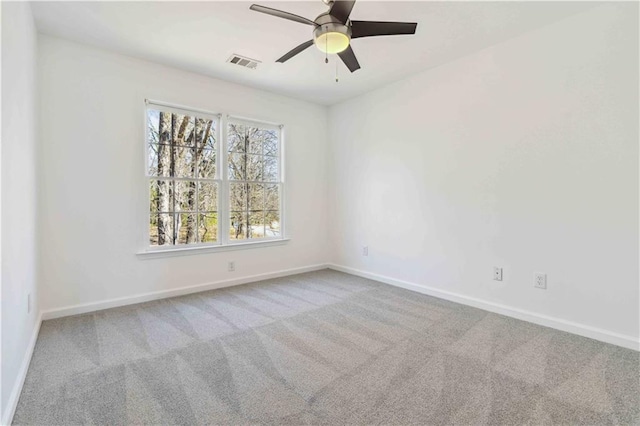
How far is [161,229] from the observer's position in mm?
3646

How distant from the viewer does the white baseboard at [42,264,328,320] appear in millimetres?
3037

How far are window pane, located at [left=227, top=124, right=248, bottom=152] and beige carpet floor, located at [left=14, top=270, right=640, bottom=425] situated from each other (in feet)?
6.97

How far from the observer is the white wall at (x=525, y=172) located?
249cm

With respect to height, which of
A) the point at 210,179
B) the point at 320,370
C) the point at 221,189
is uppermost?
the point at 210,179

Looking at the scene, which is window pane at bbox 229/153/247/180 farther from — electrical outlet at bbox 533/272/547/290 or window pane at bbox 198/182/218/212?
electrical outlet at bbox 533/272/547/290

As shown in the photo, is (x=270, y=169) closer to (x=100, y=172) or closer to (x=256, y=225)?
(x=256, y=225)

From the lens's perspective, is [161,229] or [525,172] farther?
[161,229]

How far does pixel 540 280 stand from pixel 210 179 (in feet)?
A: 12.3

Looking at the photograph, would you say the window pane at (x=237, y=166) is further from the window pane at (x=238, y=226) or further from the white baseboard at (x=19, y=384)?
the white baseboard at (x=19, y=384)

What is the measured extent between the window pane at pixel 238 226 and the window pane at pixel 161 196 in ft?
2.64

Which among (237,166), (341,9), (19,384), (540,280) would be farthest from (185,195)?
(540,280)

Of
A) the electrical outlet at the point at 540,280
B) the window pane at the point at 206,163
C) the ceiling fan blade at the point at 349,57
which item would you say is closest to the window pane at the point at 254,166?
the window pane at the point at 206,163

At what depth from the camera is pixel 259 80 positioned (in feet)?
13.2

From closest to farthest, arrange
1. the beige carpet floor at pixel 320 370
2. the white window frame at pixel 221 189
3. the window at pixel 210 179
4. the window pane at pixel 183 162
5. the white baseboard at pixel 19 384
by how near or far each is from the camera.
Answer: the white baseboard at pixel 19 384 < the beige carpet floor at pixel 320 370 < the white window frame at pixel 221 189 < the window at pixel 210 179 < the window pane at pixel 183 162
